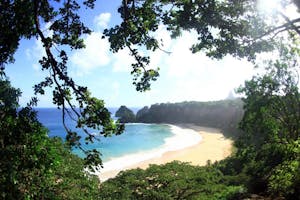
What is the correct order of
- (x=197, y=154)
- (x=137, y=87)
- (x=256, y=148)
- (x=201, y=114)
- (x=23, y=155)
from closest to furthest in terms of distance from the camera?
(x=23, y=155), (x=137, y=87), (x=256, y=148), (x=197, y=154), (x=201, y=114)

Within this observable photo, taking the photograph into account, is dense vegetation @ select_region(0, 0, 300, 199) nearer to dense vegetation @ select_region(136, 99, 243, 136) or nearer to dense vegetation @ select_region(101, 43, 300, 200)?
dense vegetation @ select_region(101, 43, 300, 200)

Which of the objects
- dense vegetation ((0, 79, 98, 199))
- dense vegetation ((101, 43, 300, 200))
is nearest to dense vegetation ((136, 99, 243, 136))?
dense vegetation ((101, 43, 300, 200))

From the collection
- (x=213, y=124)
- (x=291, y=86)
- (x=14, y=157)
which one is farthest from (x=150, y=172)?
(x=213, y=124)

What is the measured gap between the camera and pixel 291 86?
23.0m

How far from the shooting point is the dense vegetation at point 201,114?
10807cm

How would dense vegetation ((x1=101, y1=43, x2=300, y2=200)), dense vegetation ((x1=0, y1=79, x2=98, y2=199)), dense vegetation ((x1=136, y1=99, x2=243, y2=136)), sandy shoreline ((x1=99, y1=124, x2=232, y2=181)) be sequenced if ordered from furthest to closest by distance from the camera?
dense vegetation ((x1=136, y1=99, x2=243, y2=136)) < sandy shoreline ((x1=99, y1=124, x2=232, y2=181)) < dense vegetation ((x1=101, y1=43, x2=300, y2=200)) < dense vegetation ((x1=0, y1=79, x2=98, y2=199))

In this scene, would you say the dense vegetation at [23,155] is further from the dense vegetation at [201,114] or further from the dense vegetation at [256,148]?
the dense vegetation at [201,114]

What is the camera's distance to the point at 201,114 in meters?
139

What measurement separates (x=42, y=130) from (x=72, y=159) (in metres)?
12.6

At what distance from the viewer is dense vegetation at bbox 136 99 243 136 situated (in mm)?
108075

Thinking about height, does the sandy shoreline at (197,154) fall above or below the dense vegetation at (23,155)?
below

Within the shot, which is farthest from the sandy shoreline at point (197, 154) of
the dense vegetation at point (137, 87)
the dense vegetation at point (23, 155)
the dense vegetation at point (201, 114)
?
the dense vegetation at point (23, 155)

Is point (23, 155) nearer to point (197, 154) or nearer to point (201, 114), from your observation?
point (197, 154)

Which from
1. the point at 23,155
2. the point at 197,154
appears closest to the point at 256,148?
the point at 23,155
